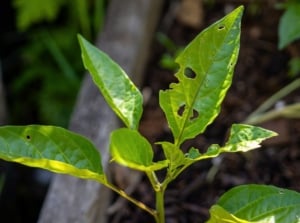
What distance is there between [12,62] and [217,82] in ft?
4.03

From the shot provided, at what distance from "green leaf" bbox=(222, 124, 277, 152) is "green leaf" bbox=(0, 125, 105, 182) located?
0.20m

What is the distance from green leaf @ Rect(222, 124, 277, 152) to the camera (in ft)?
3.37

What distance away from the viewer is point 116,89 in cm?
113

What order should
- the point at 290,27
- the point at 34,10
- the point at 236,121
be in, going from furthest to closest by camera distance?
1. the point at 34,10
2. the point at 236,121
3. the point at 290,27

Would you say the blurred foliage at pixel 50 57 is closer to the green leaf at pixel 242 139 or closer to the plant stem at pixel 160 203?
the plant stem at pixel 160 203

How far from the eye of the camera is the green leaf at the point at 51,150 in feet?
3.35

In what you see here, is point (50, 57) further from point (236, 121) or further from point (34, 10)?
point (236, 121)

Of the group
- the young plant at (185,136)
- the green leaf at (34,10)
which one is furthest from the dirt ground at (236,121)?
the young plant at (185,136)

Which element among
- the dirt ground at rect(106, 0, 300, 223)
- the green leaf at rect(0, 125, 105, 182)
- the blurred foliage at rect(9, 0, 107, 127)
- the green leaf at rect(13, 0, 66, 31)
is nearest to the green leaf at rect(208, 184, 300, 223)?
the green leaf at rect(0, 125, 105, 182)

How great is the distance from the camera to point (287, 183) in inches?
61.2

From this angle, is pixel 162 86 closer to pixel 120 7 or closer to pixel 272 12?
pixel 120 7

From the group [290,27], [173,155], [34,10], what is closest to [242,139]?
[173,155]

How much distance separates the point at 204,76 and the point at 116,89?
0.15 meters

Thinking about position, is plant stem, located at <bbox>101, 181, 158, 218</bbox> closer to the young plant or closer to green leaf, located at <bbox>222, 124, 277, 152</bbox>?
the young plant
